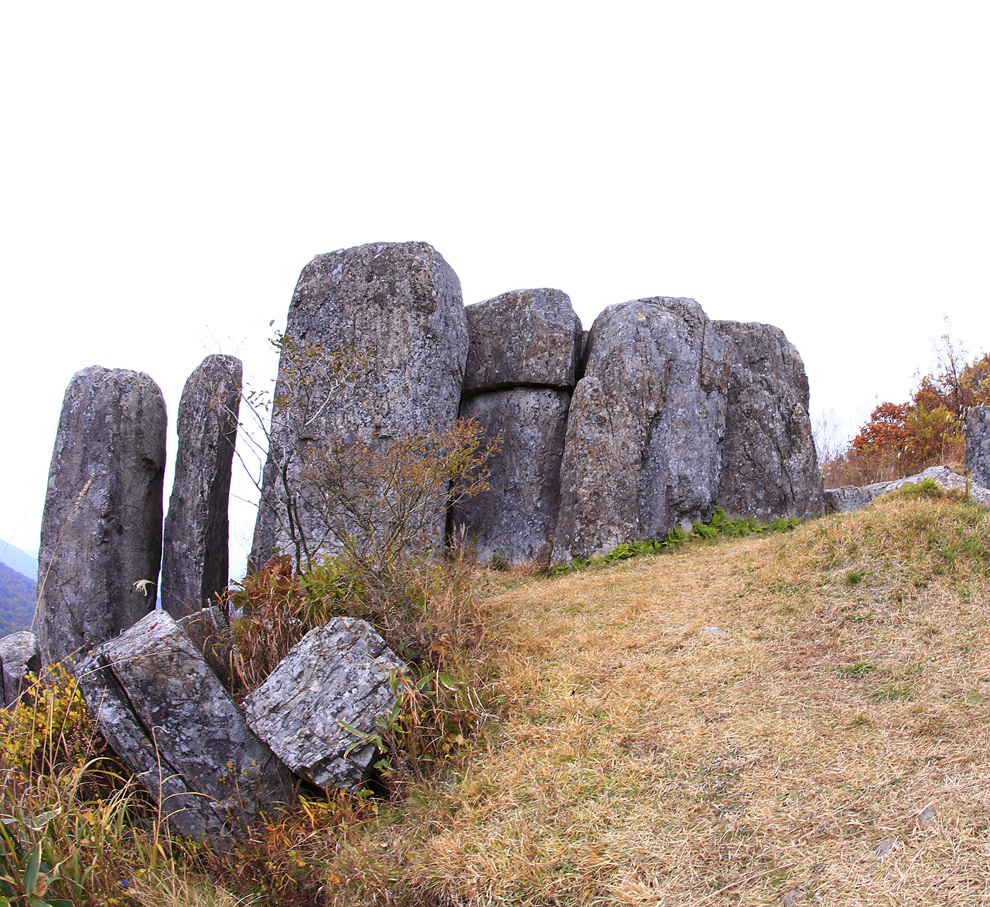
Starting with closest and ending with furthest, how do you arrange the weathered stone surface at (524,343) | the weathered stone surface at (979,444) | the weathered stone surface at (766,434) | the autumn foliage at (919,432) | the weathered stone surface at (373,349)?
the weathered stone surface at (373,349) < the weathered stone surface at (524,343) < the weathered stone surface at (766,434) < the weathered stone surface at (979,444) < the autumn foliage at (919,432)

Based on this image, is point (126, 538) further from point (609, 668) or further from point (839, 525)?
point (839, 525)

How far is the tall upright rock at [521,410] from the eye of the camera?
991 centimetres

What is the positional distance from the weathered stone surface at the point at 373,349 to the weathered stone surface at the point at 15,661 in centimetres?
238

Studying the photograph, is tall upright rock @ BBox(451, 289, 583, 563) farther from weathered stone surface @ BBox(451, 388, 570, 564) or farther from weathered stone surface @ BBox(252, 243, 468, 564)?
weathered stone surface @ BBox(252, 243, 468, 564)

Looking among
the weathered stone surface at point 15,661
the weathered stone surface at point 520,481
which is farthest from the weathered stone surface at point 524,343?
the weathered stone surface at point 15,661

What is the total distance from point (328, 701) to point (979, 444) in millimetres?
11026

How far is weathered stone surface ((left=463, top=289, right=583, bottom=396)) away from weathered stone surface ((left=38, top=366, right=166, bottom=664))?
4.11 m

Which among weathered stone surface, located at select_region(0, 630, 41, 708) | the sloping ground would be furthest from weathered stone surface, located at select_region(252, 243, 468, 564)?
the sloping ground

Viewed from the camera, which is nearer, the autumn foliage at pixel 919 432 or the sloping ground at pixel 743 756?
the sloping ground at pixel 743 756

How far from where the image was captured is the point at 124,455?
27.7 ft

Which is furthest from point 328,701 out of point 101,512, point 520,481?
point 520,481

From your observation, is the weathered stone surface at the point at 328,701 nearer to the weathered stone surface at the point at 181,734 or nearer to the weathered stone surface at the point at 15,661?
the weathered stone surface at the point at 181,734

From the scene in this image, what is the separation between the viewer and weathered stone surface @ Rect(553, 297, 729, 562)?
29.8 feet

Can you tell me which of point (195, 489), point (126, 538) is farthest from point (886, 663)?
point (126, 538)
